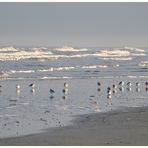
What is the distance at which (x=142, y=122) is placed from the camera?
17234 millimetres

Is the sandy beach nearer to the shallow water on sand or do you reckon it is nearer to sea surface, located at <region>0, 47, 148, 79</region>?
the shallow water on sand

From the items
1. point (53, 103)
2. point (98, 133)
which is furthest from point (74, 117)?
point (53, 103)

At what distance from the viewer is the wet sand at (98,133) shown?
13984 mm

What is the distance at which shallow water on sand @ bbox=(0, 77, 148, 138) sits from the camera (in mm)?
16917

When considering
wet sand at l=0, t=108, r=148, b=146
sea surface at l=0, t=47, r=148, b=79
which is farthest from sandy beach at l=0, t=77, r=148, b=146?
sea surface at l=0, t=47, r=148, b=79

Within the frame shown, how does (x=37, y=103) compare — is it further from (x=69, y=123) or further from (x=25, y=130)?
(x=25, y=130)

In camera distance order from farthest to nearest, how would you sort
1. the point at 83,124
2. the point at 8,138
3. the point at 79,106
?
the point at 79,106 < the point at 83,124 < the point at 8,138

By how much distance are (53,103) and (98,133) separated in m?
7.21

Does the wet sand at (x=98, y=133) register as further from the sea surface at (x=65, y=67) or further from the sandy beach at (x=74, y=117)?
the sea surface at (x=65, y=67)

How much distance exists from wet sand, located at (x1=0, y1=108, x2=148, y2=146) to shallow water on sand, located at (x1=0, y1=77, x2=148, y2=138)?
0.61 metres

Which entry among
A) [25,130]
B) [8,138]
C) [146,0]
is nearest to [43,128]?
[25,130]

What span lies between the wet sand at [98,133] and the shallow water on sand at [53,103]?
61cm

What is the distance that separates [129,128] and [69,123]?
2.01m

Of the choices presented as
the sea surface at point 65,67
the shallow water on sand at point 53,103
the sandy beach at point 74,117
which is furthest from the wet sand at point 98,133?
the sea surface at point 65,67
